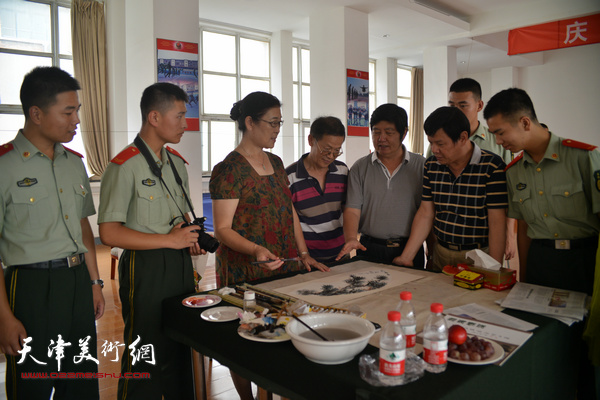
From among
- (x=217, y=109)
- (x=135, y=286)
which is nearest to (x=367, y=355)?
(x=135, y=286)

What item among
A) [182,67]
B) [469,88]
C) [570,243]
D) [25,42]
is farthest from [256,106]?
[25,42]

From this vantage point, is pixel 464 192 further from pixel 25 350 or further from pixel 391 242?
pixel 25 350

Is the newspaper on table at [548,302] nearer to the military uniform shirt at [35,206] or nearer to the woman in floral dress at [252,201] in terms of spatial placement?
the woman in floral dress at [252,201]

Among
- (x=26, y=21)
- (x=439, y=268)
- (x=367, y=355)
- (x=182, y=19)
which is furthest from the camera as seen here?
(x=26, y=21)

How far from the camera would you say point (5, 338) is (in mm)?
1548

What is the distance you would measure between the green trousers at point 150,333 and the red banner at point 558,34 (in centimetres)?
724

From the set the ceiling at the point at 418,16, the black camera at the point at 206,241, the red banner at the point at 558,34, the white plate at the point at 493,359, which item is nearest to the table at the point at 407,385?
the white plate at the point at 493,359

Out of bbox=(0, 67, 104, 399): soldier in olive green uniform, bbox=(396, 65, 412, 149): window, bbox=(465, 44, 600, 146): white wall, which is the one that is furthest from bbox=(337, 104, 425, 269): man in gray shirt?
bbox=(465, 44, 600, 146): white wall

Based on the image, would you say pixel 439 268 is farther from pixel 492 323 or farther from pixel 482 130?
pixel 482 130

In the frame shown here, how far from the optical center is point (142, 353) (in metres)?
1.68

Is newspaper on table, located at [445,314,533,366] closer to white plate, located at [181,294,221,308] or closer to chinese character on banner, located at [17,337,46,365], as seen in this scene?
white plate, located at [181,294,221,308]

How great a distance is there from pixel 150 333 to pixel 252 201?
0.72 m

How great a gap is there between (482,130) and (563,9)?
17.9 feet

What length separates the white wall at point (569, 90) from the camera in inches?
422
